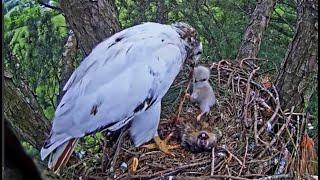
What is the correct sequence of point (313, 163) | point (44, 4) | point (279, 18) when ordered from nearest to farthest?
point (313, 163) < point (44, 4) < point (279, 18)

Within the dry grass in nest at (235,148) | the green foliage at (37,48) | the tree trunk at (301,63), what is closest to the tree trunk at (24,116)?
the dry grass in nest at (235,148)

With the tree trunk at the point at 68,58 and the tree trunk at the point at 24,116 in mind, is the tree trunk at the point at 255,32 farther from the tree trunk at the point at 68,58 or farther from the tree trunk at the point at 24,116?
the tree trunk at the point at 24,116

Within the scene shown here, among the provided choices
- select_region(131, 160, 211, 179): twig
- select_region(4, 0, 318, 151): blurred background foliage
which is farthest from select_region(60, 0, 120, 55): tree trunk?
select_region(131, 160, 211, 179): twig

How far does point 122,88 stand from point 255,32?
72cm

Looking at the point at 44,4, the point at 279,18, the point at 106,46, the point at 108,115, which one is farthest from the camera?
the point at 279,18

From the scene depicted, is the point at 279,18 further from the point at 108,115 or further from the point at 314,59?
the point at 108,115

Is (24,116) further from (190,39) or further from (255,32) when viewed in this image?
(255,32)

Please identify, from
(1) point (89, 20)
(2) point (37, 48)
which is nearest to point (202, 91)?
(1) point (89, 20)

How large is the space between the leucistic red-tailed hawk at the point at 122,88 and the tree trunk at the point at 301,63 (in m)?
0.29

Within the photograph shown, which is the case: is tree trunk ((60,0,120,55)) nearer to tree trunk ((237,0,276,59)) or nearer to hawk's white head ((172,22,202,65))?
hawk's white head ((172,22,202,65))

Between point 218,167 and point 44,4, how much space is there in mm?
1352

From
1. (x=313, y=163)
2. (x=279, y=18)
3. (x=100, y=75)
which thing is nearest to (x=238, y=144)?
(x=313, y=163)

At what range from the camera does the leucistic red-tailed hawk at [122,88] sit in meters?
1.45

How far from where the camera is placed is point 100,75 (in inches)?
59.6
